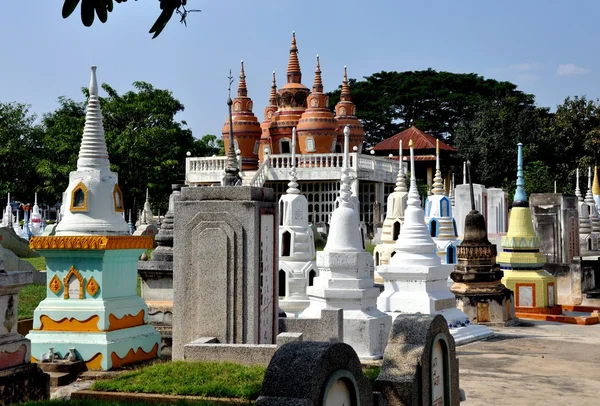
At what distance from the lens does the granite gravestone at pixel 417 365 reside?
7.45 metres

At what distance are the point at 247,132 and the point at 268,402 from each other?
4348 centimetres

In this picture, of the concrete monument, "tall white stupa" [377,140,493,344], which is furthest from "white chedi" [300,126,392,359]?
the concrete monument

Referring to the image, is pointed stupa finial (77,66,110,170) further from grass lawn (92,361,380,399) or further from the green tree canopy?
the green tree canopy

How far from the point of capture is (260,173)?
41.6 metres

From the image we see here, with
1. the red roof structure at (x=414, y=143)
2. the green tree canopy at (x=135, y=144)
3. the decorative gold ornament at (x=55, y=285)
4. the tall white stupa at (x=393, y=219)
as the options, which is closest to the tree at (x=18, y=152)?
Answer: the green tree canopy at (x=135, y=144)

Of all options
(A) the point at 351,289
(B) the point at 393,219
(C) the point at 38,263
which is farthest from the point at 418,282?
(C) the point at 38,263

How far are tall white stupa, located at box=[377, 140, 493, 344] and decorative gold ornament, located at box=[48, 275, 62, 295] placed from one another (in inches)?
257

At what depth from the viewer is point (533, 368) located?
12.9 metres

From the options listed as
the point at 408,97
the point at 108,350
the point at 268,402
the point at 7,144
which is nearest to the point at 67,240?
the point at 108,350

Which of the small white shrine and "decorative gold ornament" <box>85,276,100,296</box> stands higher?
the small white shrine

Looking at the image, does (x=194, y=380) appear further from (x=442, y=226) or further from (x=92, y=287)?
(x=442, y=226)

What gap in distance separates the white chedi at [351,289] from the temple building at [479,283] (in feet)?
16.5

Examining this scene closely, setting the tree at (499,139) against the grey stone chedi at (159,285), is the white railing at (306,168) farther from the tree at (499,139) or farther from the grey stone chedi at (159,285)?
the grey stone chedi at (159,285)

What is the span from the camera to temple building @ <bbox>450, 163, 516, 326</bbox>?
18.2 m
